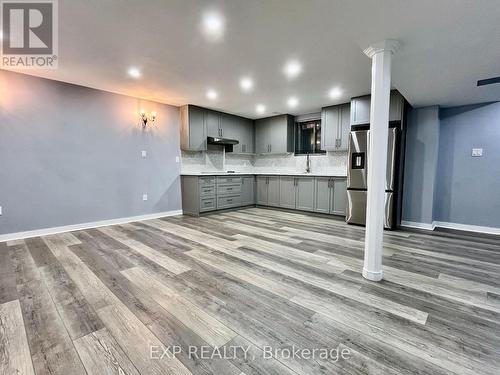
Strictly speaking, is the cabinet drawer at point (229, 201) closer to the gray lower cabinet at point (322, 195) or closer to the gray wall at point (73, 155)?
the gray wall at point (73, 155)

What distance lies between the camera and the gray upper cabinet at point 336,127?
480 centimetres

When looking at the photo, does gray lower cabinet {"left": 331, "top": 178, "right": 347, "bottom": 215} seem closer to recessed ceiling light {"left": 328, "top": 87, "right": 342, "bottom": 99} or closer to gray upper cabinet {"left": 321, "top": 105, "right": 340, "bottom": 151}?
gray upper cabinet {"left": 321, "top": 105, "right": 340, "bottom": 151}

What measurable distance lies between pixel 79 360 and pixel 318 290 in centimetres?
167

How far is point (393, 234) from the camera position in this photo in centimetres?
373

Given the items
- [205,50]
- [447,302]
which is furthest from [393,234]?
[205,50]

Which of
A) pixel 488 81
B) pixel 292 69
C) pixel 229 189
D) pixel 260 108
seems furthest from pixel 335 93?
pixel 229 189

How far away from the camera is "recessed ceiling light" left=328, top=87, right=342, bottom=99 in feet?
12.8

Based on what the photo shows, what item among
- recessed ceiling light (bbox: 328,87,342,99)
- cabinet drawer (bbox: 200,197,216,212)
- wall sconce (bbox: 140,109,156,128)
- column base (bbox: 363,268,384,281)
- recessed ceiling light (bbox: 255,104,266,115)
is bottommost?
column base (bbox: 363,268,384,281)

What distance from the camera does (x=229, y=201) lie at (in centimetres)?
567

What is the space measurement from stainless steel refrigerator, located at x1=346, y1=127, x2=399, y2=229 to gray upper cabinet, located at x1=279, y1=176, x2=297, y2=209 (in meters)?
1.41

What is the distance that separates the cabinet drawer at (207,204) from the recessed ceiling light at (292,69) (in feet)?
9.80

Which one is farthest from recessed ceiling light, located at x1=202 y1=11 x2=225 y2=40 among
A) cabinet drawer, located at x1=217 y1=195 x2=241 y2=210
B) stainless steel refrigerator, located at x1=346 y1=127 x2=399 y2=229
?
cabinet drawer, located at x1=217 y1=195 x2=241 y2=210

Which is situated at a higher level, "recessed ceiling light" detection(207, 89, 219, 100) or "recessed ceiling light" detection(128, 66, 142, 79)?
"recessed ceiling light" detection(207, 89, 219, 100)

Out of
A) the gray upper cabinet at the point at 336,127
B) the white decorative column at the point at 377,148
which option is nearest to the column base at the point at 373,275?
the white decorative column at the point at 377,148
